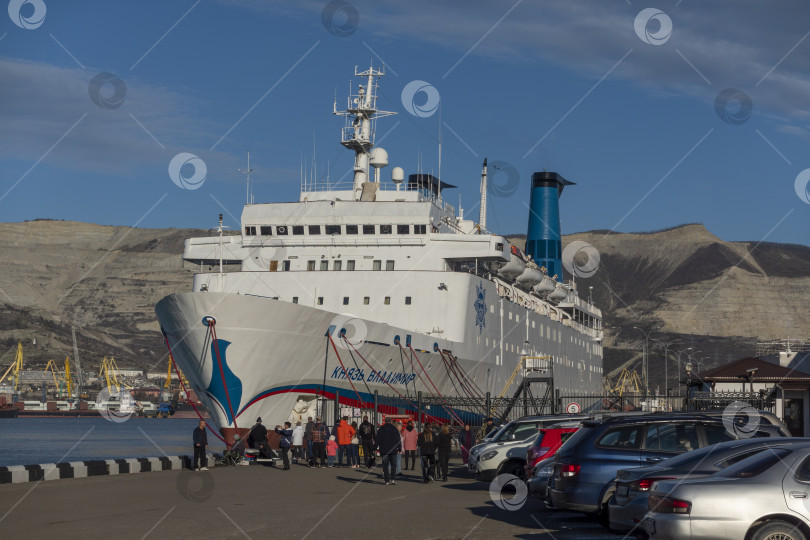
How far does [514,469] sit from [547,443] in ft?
9.90

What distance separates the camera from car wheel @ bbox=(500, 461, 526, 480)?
70.0 ft

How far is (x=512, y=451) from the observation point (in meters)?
21.3

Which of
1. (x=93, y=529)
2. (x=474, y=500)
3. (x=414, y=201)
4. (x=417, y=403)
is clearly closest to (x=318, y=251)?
(x=414, y=201)

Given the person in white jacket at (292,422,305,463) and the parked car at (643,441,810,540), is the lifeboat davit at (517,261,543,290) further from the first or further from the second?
the parked car at (643,441,810,540)

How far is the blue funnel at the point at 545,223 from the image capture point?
73.6 meters

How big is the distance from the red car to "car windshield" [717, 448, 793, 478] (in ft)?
25.5

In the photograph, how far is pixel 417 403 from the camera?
1254 inches

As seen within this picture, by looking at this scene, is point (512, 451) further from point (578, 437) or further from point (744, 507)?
point (744, 507)

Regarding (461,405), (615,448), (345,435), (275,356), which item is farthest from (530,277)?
(615,448)

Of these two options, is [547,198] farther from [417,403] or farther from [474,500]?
[474,500]

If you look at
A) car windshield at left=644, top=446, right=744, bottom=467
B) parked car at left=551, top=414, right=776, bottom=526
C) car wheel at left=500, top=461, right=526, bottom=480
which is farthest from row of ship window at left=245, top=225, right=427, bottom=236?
car windshield at left=644, top=446, right=744, bottom=467

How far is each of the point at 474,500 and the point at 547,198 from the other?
57877 mm

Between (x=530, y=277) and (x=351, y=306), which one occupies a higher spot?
(x=530, y=277)

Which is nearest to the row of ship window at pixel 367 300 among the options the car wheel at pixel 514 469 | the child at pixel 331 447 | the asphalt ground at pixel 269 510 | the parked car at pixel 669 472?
the child at pixel 331 447
